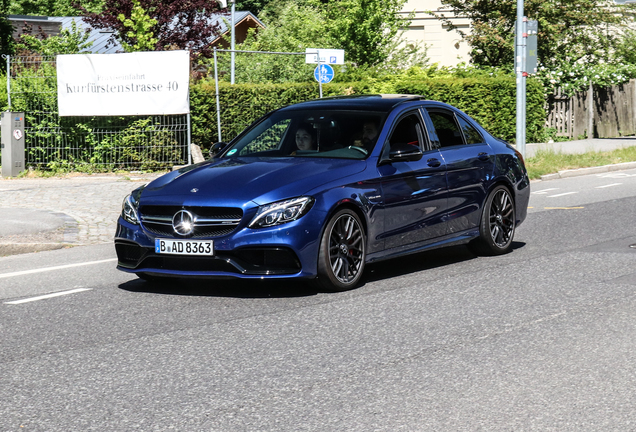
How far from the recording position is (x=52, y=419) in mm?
4410

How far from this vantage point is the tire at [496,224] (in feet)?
30.1

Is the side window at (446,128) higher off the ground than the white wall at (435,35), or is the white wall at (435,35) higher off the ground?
the white wall at (435,35)

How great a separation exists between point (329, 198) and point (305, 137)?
47.4 inches

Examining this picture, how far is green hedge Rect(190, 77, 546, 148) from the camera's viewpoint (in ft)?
65.6

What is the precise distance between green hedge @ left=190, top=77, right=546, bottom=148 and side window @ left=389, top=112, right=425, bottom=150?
1177cm

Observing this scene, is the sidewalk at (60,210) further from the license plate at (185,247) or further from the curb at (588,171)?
the curb at (588,171)

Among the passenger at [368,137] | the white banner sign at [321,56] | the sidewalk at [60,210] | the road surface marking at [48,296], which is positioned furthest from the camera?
the white banner sign at [321,56]

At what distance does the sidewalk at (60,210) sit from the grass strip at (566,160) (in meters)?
8.16

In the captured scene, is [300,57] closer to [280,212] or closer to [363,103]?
[363,103]

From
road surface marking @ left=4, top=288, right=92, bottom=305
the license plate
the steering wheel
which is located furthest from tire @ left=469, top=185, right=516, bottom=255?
road surface marking @ left=4, top=288, right=92, bottom=305

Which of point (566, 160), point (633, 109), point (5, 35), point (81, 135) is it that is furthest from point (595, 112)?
point (5, 35)

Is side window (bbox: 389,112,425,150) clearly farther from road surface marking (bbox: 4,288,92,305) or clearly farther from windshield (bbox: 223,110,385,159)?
road surface marking (bbox: 4,288,92,305)

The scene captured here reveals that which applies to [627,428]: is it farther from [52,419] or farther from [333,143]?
[333,143]

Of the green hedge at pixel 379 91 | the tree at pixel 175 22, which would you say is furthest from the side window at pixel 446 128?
the tree at pixel 175 22
